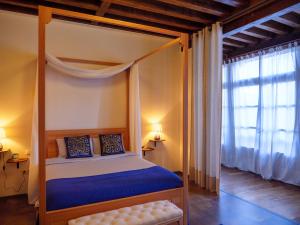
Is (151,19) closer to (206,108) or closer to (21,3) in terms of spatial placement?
(206,108)

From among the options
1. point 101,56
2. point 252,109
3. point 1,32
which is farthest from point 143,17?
point 252,109

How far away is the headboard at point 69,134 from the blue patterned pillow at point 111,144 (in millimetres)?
229

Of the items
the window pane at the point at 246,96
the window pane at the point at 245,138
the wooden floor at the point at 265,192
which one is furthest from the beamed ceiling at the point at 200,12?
the wooden floor at the point at 265,192

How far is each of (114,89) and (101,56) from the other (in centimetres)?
62

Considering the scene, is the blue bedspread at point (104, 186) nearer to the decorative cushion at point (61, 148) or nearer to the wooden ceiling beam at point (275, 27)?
the decorative cushion at point (61, 148)

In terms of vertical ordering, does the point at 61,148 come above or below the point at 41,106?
below

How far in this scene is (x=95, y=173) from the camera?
2.70 m

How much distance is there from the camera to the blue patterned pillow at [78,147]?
340 centimetres

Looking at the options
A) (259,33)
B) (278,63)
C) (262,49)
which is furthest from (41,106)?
(262,49)

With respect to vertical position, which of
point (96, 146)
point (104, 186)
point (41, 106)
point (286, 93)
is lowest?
point (104, 186)

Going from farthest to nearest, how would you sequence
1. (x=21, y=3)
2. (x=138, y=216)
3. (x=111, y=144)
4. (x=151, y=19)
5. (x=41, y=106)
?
1. (x=111, y=144)
2. (x=151, y=19)
3. (x=21, y=3)
4. (x=138, y=216)
5. (x=41, y=106)

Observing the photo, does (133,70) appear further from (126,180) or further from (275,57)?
(275,57)

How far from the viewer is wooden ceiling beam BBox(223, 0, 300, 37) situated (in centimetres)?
284

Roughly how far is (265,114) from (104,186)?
11.2 ft
